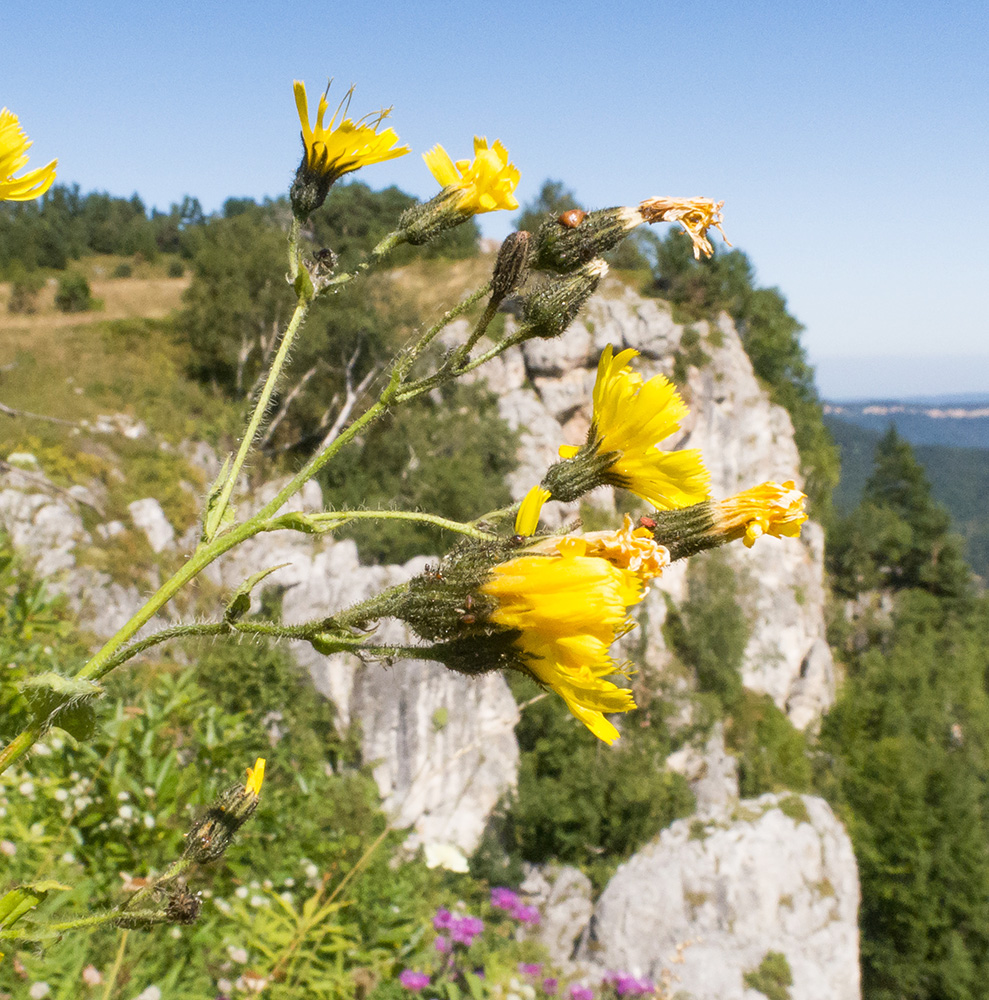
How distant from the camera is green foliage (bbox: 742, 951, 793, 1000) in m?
14.7

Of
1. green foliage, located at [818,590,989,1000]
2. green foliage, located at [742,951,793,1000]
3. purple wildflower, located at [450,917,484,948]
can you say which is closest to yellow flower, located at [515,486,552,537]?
purple wildflower, located at [450,917,484,948]

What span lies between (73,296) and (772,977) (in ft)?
114

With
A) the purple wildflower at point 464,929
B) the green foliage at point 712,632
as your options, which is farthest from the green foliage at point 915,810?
the purple wildflower at point 464,929

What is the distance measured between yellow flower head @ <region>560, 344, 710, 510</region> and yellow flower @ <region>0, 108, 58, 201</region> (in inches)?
39.5

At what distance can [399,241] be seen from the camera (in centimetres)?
165

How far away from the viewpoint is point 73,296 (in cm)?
3045

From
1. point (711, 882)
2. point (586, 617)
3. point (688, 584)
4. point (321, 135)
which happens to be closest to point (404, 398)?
point (586, 617)

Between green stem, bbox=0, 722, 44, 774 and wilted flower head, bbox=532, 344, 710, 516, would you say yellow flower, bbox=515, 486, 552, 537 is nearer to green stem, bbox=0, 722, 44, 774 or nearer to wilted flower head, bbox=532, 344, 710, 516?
wilted flower head, bbox=532, 344, 710, 516

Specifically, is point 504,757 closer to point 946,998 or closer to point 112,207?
point 946,998

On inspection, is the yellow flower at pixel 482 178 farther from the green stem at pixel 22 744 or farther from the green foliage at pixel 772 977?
the green foliage at pixel 772 977

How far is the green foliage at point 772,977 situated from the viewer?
14.7 metres

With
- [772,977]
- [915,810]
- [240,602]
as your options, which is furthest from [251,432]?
[915,810]

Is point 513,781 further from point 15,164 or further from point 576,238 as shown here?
A: point 15,164

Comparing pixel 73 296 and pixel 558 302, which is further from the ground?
pixel 73 296
